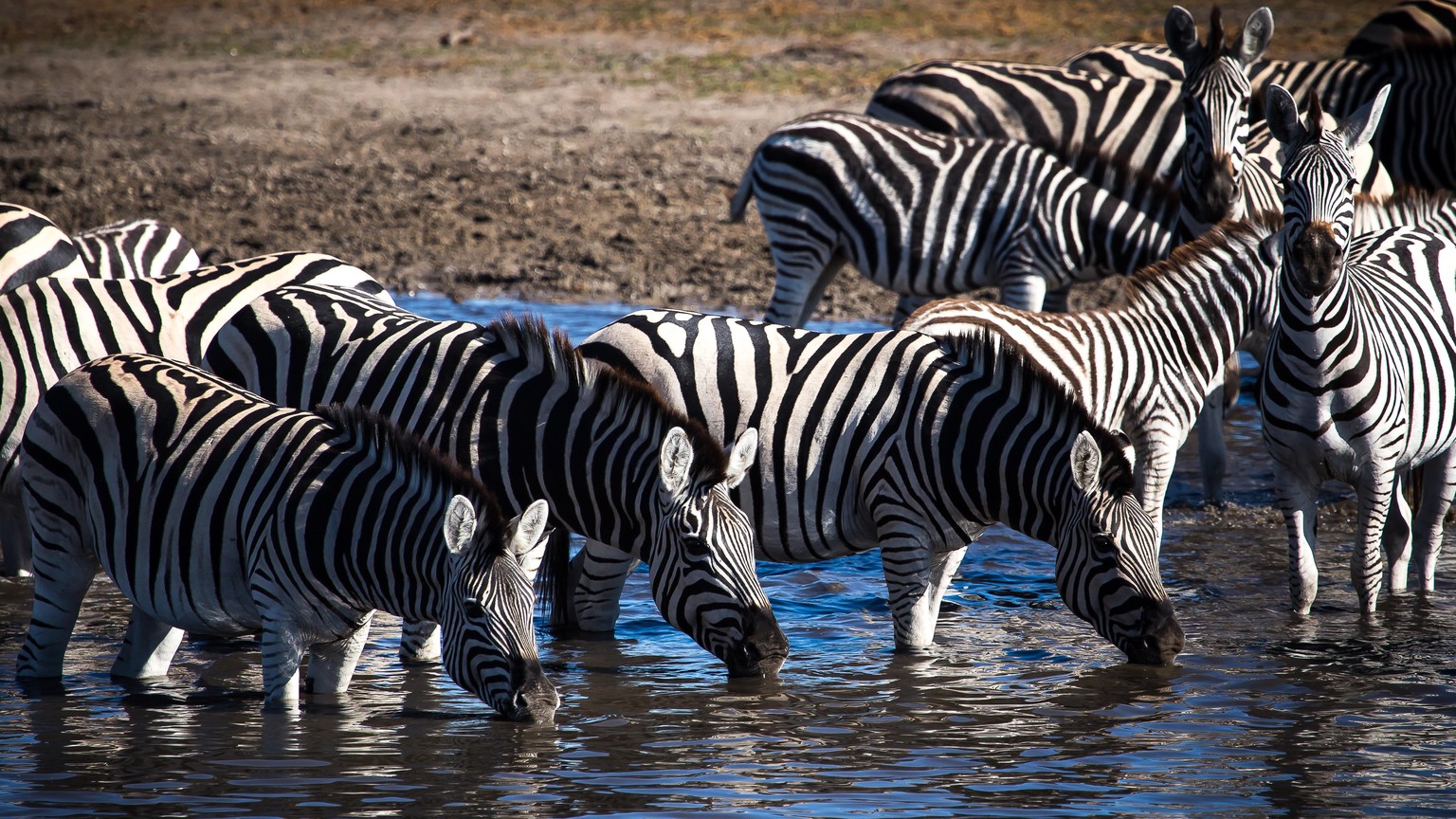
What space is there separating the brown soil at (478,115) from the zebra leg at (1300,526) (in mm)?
6568

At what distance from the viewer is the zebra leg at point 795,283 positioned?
11188 mm

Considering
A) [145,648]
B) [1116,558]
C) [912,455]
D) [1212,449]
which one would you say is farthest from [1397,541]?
[145,648]

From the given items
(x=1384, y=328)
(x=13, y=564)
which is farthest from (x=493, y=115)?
(x=1384, y=328)

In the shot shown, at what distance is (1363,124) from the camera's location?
23.8 feet

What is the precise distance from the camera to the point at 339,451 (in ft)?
19.2

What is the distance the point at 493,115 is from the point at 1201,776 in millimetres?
13075

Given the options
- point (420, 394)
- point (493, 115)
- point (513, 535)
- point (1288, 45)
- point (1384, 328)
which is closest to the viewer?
point (513, 535)

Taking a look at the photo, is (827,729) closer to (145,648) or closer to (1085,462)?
(1085,462)

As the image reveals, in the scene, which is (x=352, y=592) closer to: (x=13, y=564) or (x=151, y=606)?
A: (x=151, y=606)

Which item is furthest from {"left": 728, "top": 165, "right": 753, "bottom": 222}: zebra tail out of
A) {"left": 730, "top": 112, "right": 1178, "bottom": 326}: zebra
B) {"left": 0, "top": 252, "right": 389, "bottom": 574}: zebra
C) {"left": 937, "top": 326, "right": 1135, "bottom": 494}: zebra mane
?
→ {"left": 937, "top": 326, "right": 1135, "bottom": 494}: zebra mane

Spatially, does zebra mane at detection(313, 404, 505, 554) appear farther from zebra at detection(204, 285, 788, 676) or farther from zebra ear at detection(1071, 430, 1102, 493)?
zebra ear at detection(1071, 430, 1102, 493)

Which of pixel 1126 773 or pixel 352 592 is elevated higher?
pixel 352 592

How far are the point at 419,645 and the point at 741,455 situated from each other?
5.64 ft

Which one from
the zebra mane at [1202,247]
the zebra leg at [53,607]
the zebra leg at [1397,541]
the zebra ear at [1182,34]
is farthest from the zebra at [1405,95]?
the zebra leg at [53,607]
